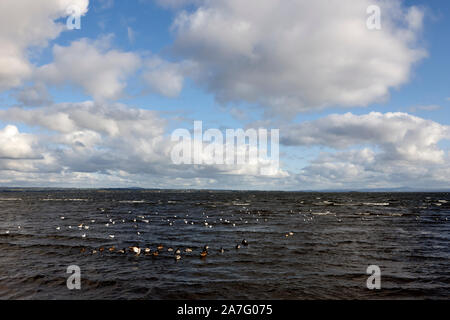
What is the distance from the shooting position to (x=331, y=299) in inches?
702

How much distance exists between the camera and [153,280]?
20.8 meters

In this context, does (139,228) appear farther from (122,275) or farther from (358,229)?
(358,229)

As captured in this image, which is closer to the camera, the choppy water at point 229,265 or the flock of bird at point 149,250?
the choppy water at point 229,265

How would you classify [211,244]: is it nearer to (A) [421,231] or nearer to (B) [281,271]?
(B) [281,271]

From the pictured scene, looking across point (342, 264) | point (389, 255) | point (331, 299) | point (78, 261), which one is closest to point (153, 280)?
point (78, 261)

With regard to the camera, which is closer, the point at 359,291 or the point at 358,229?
the point at 359,291

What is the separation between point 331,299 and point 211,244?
1707cm

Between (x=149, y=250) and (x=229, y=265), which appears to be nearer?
(x=229, y=265)

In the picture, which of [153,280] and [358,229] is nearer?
[153,280]

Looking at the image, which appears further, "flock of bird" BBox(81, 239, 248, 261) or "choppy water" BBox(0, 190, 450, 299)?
"flock of bird" BBox(81, 239, 248, 261)
